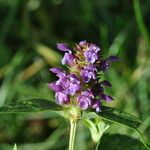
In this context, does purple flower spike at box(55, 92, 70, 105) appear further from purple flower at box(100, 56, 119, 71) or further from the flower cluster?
purple flower at box(100, 56, 119, 71)

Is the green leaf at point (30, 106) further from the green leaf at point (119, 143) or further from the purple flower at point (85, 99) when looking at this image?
the green leaf at point (119, 143)

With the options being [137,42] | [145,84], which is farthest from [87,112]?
[137,42]

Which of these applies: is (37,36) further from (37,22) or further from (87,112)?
(87,112)

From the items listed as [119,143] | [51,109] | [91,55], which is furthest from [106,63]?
[119,143]

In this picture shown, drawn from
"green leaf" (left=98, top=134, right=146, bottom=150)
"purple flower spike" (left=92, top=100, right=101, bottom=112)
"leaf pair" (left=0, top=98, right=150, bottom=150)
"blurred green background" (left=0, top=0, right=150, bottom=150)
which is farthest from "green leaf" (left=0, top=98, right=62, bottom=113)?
"blurred green background" (left=0, top=0, right=150, bottom=150)

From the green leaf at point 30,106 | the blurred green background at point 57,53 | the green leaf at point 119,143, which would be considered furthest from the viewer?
the blurred green background at point 57,53

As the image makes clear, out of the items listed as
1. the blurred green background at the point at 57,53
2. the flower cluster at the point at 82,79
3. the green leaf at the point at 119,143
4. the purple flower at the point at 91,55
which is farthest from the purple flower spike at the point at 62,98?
the blurred green background at the point at 57,53
